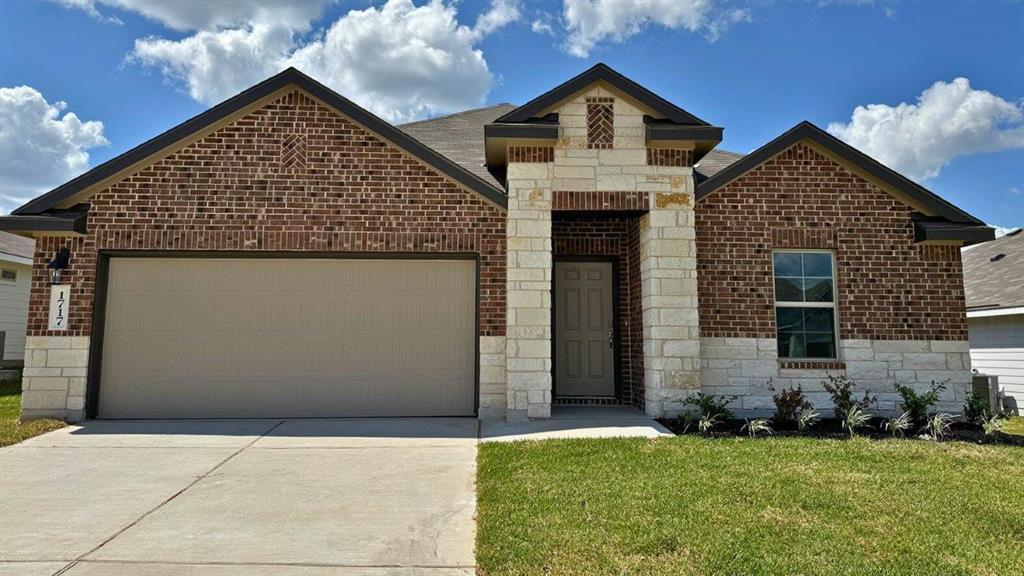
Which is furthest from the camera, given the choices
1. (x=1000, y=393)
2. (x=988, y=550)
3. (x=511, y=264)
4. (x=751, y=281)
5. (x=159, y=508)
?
(x=1000, y=393)

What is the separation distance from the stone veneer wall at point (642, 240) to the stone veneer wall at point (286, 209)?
1.47ft

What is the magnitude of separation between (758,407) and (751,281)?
186cm

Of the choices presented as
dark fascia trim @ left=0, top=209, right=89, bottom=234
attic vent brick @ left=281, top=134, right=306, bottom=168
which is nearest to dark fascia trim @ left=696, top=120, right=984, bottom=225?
attic vent brick @ left=281, top=134, right=306, bottom=168

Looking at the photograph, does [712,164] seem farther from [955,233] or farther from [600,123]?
[955,233]

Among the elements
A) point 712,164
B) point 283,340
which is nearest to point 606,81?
point 712,164

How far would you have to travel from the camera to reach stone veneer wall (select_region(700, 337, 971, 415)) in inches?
339

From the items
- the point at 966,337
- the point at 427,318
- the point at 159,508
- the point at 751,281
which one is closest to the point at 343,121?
the point at 427,318

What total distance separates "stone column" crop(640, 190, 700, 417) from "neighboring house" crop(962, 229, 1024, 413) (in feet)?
26.7

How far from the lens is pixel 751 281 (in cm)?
881

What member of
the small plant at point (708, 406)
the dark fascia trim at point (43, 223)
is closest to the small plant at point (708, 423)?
the small plant at point (708, 406)

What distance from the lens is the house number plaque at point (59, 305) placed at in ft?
26.8

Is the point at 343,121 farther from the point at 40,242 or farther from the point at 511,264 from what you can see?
the point at 40,242

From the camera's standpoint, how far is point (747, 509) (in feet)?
14.6

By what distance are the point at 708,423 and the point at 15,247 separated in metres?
18.2
